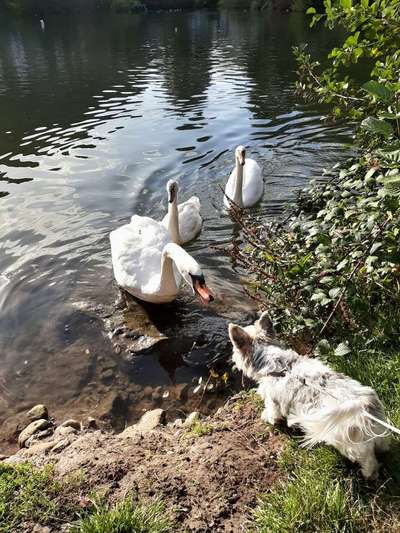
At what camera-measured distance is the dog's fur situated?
2689 millimetres

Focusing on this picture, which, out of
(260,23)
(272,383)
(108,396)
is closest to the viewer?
(272,383)

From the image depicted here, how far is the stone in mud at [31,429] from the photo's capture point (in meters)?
4.60

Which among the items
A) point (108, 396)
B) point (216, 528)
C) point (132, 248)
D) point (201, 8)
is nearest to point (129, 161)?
point (132, 248)

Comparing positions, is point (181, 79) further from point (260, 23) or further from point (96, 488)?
point (260, 23)

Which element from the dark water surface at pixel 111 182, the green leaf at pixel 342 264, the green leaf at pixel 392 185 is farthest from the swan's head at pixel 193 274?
the green leaf at pixel 392 185

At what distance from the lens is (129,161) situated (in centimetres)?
1243

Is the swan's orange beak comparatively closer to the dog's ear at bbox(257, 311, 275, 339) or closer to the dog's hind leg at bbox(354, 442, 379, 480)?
the dog's ear at bbox(257, 311, 275, 339)

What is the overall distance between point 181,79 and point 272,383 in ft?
68.7

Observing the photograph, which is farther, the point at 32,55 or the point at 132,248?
the point at 32,55

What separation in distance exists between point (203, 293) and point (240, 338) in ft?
3.97

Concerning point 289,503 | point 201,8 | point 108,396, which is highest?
point 201,8

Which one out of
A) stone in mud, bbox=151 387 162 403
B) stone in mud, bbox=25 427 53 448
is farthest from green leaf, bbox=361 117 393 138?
stone in mud, bbox=25 427 53 448

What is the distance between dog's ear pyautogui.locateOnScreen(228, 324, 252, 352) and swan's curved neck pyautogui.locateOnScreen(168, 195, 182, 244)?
4.54m

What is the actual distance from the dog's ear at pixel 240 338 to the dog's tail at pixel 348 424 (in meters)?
0.93
